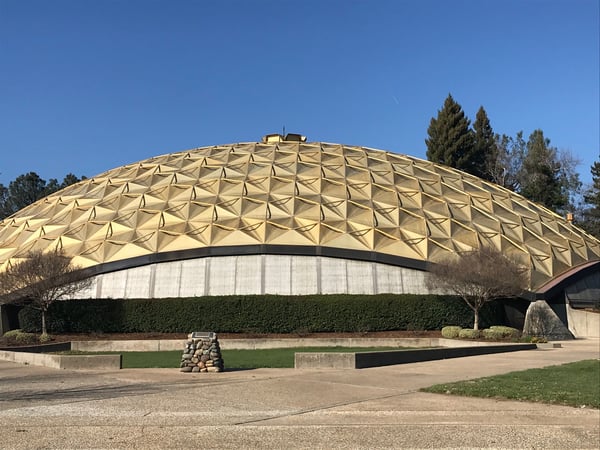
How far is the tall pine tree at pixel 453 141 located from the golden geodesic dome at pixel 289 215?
33.5 metres

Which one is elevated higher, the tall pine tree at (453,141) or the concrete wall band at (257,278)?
the tall pine tree at (453,141)

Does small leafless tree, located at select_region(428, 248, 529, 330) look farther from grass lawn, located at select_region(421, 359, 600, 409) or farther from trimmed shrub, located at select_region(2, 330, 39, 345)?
trimmed shrub, located at select_region(2, 330, 39, 345)

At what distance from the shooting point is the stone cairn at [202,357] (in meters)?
15.6

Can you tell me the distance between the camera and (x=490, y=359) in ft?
65.0

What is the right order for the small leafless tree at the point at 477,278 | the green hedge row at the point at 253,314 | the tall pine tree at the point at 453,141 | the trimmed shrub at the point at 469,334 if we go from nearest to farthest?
the trimmed shrub at the point at 469,334
the small leafless tree at the point at 477,278
the green hedge row at the point at 253,314
the tall pine tree at the point at 453,141

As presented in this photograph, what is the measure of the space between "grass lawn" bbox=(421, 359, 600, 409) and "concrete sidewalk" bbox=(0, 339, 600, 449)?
1.67 feet

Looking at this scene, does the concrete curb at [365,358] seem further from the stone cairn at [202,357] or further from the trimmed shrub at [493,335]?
the trimmed shrub at [493,335]

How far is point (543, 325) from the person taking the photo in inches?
1212

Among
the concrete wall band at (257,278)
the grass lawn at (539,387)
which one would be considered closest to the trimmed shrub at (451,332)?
the concrete wall band at (257,278)

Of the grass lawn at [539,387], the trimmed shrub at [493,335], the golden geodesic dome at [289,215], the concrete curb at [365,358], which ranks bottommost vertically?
the grass lawn at [539,387]

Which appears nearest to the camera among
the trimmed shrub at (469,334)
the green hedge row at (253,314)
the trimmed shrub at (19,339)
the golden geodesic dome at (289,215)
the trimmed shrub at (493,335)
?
the trimmed shrub at (19,339)

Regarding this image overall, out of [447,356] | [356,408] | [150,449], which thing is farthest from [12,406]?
[447,356]

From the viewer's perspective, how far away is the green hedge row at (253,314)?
2838 cm

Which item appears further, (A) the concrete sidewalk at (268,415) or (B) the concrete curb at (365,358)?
(B) the concrete curb at (365,358)
